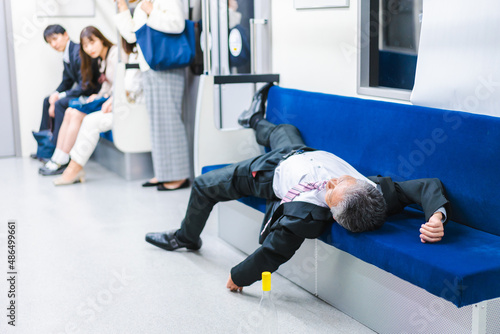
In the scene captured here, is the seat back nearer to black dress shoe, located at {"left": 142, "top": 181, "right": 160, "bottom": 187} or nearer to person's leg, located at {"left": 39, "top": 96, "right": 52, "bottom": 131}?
black dress shoe, located at {"left": 142, "top": 181, "right": 160, "bottom": 187}

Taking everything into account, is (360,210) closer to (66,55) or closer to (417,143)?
(417,143)

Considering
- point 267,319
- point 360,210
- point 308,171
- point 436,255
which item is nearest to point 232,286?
point 267,319

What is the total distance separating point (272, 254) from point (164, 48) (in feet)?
8.26

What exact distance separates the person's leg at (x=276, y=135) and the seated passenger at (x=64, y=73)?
2.78 m

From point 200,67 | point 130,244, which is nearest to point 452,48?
point 130,244

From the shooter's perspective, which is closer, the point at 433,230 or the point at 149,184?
the point at 433,230

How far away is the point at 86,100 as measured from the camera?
5.85 metres

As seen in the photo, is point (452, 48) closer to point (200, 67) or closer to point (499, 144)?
point (499, 144)

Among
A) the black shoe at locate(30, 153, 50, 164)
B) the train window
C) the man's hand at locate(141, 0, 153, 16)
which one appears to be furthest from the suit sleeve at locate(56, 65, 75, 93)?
the train window

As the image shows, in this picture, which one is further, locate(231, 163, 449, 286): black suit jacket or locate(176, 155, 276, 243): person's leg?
locate(176, 155, 276, 243): person's leg

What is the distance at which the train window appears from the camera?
11.2 ft

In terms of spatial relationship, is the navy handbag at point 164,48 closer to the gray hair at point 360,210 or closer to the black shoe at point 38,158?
the black shoe at point 38,158

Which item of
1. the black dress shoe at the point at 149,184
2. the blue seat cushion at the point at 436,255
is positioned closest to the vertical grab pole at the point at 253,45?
the black dress shoe at the point at 149,184

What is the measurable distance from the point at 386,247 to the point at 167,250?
1672mm
